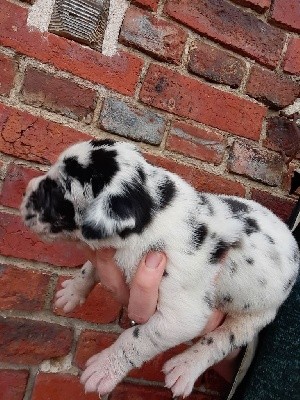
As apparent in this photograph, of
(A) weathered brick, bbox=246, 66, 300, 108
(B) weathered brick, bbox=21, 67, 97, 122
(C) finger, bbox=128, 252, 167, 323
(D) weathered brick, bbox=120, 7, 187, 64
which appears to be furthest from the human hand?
(A) weathered brick, bbox=246, 66, 300, 108

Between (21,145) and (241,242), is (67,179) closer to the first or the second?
(21,145)

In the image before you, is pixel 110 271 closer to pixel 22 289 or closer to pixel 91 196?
pixel 91 196

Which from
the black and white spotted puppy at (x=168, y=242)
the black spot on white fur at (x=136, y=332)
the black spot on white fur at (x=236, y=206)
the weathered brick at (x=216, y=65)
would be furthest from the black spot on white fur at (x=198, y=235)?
the weathered brick at (x=216, y=65)

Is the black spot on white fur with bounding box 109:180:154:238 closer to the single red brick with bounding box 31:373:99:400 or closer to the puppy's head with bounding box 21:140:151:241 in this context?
the puppy's head with bounding box 21:140:151:241

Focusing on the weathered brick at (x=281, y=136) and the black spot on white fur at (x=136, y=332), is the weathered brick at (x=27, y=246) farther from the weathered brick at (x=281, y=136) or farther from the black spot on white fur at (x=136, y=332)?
the weathered brick at (x=281, y=136)

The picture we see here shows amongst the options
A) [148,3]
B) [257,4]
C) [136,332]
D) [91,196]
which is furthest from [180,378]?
[257,4]

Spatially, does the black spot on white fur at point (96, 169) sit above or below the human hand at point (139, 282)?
above

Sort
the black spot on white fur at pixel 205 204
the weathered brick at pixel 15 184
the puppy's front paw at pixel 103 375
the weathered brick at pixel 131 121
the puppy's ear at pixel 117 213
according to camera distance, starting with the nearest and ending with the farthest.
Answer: the puppy's ear at pixel 117 213
the puppy's front paw at pixel 103 375
the black spot on white fur at pixel 205 204
the weathered brick at pixel 15 184
the weathered brick at pixel 131 121
